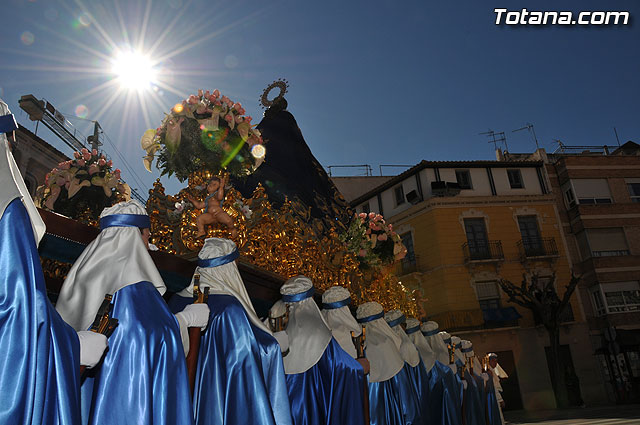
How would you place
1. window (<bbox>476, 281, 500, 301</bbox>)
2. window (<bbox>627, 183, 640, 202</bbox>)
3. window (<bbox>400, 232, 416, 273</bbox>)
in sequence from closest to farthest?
window (<bbox>476, 281, 500, 301</bbox>), window (<bbox>400, 232, 416, 273</bbox>), window (<bbox>627, 183, 640, 202</bbox>)

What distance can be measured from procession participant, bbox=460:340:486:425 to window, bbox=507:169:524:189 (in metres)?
19.7

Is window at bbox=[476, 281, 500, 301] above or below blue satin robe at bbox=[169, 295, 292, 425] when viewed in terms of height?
above

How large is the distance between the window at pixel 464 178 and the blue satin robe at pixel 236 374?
26.2m

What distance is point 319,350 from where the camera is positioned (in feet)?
17.2

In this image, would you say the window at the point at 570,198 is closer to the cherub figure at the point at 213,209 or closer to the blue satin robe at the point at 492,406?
the blue satin robe at the point at 492,406

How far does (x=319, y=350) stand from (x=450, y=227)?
23122mm

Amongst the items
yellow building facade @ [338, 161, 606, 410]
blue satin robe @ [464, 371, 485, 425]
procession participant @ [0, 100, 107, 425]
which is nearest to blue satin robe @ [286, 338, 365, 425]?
procession participant @ [0, 100, 107, 425]

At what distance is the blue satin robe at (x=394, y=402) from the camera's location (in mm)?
6938

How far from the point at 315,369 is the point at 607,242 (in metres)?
27.6

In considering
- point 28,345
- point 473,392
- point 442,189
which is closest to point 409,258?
point 442,189

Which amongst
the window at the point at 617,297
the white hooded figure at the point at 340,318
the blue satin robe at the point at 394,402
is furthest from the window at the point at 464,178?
the white hooded figure at the point at 340,318

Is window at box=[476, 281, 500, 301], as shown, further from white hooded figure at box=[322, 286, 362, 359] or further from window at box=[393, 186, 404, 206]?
white hooded figure at box=[322, 286, 362, 359]

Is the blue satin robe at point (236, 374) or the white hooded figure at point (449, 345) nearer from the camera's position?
the blue satin robe at point (236, 374)

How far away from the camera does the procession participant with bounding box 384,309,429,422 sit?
7.89 m
